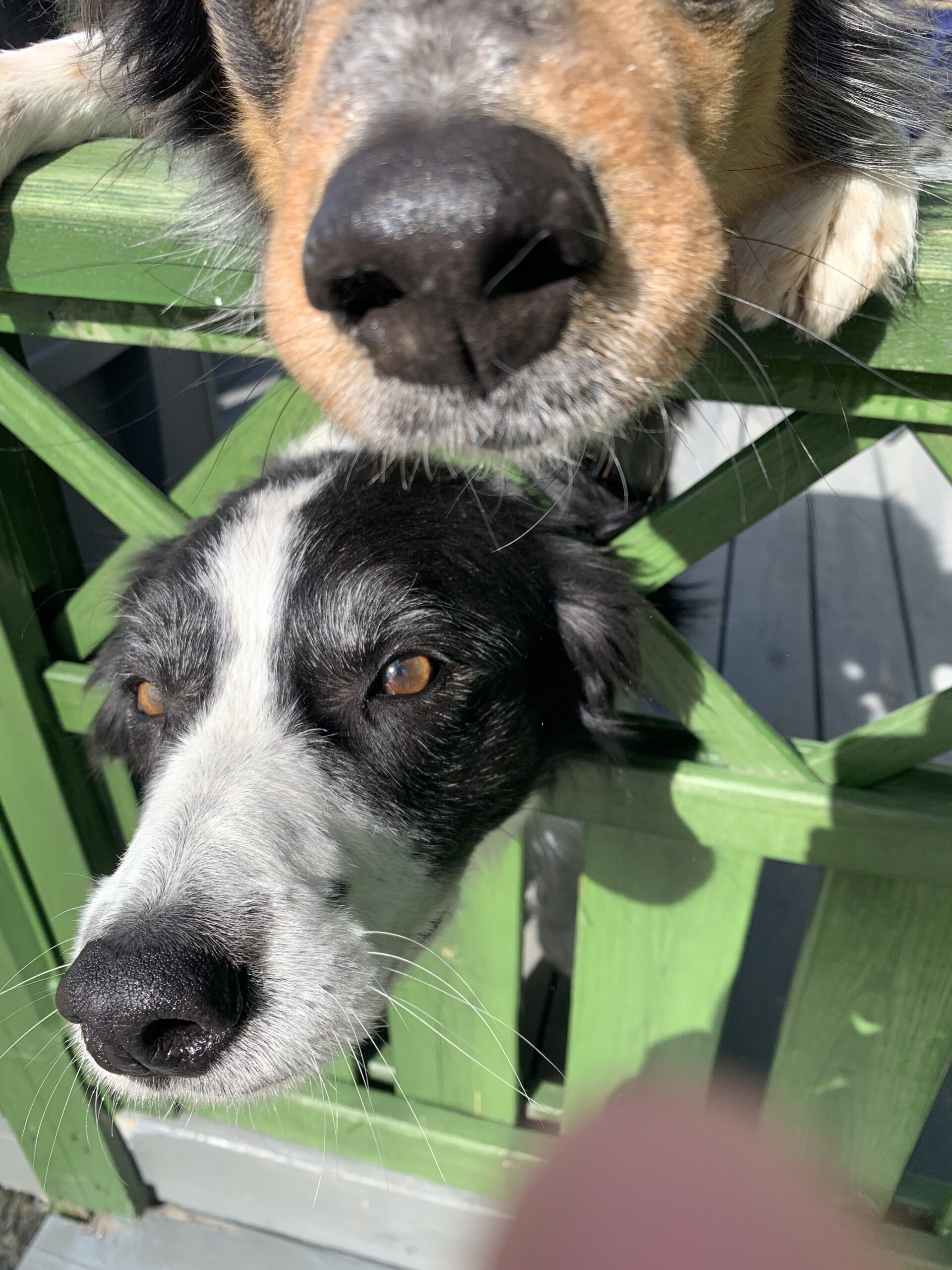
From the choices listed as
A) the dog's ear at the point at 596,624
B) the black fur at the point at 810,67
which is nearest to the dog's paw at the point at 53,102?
the black fur at the point at 810,67

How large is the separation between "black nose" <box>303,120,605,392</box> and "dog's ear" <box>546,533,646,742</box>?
631 mm

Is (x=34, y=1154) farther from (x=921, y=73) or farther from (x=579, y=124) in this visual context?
(x=921, y=73)

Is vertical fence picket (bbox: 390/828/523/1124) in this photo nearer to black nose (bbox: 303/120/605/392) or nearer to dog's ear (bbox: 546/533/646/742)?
dog's ear (bbox: 546/533/646/742)

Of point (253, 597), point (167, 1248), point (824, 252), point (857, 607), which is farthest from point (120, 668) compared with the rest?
point (857, 607)

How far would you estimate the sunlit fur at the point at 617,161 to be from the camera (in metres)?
0.80

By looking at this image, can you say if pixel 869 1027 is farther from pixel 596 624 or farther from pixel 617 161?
pixel 617 161

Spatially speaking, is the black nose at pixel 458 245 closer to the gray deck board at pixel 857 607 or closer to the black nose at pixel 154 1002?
the black nose at pixel 154 1002

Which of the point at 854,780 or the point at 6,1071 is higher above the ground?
the point at 854,780

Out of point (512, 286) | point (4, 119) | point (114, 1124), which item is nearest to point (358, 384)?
point (512, 286)

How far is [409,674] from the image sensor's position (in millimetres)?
1300

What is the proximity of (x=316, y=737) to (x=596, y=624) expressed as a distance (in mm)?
482

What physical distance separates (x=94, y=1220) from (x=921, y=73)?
3.30m

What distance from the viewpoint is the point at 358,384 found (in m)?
0.88

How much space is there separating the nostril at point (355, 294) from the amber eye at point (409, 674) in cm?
57
